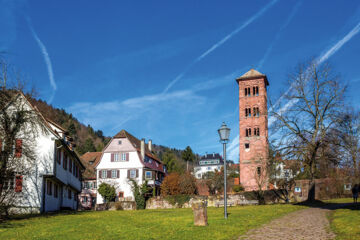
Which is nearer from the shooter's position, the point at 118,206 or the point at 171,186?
the point at 118,206

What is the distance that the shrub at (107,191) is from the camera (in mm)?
61906

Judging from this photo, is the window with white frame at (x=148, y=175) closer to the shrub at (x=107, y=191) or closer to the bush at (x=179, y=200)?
the shrub at (x=107, y=191)

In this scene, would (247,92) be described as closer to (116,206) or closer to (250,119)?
(250,119)

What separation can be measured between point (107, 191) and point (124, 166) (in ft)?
18.3

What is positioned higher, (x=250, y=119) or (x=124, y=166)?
(x=250, y=119)

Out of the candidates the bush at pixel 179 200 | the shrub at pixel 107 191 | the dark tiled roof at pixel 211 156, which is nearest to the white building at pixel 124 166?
the shrub at pixel 107 191

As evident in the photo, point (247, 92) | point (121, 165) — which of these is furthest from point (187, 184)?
point (247, 92)

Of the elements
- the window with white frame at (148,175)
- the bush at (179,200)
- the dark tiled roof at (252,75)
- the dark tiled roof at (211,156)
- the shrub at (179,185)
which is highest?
the dark tiled roof at (252,75)

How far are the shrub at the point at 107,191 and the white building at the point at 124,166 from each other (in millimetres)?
2111

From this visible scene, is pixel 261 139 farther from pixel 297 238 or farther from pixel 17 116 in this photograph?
pixel 297 238

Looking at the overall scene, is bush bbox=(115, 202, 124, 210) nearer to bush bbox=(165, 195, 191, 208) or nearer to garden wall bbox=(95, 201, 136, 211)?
garden wall bbox=(95, 201, 136, 211)

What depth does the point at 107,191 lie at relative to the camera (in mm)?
62000

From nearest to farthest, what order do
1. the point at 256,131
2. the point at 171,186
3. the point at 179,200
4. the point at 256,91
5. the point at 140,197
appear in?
the point at 179,200 < the point at 140,197 < the point at 171,186 < the point at 256,131 < the point at 256,91

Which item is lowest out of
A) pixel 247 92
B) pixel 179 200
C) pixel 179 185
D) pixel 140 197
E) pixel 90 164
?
pixel 179 200
